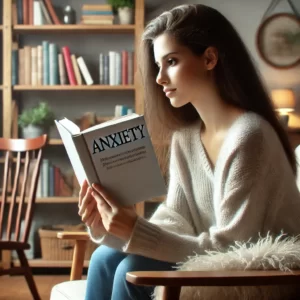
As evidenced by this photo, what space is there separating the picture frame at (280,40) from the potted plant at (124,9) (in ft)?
2.76

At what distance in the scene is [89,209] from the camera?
1245 millimetres

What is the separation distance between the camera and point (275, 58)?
3770 mm

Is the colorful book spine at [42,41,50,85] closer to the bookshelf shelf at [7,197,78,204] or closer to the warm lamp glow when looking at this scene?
the bookshelf shelf at [7,197,78,204]

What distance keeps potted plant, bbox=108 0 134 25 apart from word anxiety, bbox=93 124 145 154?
2461 mm

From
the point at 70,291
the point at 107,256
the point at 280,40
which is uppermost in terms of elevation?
the point at 280,40

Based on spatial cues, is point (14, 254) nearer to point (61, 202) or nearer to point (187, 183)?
point (61, 202)

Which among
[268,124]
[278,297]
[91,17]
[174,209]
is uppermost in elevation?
[91,17]

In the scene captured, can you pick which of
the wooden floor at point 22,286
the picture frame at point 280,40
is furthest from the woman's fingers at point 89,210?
the picture frame at point 280,40

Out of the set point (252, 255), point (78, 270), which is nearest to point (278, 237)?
point (252, 255)

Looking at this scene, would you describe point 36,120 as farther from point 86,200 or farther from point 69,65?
point 86,200

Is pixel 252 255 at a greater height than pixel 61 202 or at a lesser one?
greater

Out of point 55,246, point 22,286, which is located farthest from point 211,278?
point 55,246

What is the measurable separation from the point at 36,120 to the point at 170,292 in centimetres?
263

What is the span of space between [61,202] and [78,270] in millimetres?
1942
